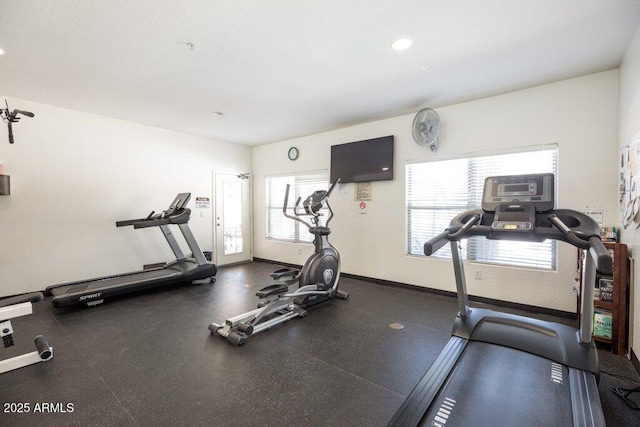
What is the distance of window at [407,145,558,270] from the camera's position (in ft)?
11.2

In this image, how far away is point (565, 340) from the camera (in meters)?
2.05

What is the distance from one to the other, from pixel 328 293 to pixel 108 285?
3080 millimetres

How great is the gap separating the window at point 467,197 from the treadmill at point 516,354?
Result: 148 centimetres

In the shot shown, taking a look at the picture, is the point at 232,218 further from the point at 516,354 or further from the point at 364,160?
the point at 516,354

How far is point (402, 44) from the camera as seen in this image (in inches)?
99.9

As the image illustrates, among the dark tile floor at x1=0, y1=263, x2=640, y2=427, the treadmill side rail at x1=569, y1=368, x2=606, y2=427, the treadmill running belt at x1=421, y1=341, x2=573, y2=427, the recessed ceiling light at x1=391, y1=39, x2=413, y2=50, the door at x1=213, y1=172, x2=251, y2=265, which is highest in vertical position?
the recessed ceiling light at x1=391, y1=39, x2=413, y2=50

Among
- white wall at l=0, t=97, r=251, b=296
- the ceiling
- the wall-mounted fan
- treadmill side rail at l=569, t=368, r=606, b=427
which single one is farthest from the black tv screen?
treadmill side rail at l=569, t=368, r=606, b=427

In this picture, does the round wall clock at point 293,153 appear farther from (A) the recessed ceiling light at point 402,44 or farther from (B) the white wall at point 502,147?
(A) the recessed ceiling light at point 402,44

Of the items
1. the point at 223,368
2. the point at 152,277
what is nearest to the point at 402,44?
the point at 223,368

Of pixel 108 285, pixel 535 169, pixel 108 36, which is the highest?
pixel 108 36

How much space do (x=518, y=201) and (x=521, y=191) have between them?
10 cm

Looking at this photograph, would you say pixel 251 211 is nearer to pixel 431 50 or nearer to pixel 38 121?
pixel 38 121

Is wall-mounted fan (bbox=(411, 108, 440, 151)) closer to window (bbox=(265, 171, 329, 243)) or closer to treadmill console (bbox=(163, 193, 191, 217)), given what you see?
window (bbox=(265, 171, 329, 243))

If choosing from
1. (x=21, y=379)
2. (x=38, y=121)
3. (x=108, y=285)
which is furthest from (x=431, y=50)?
(x=38, y=121)
